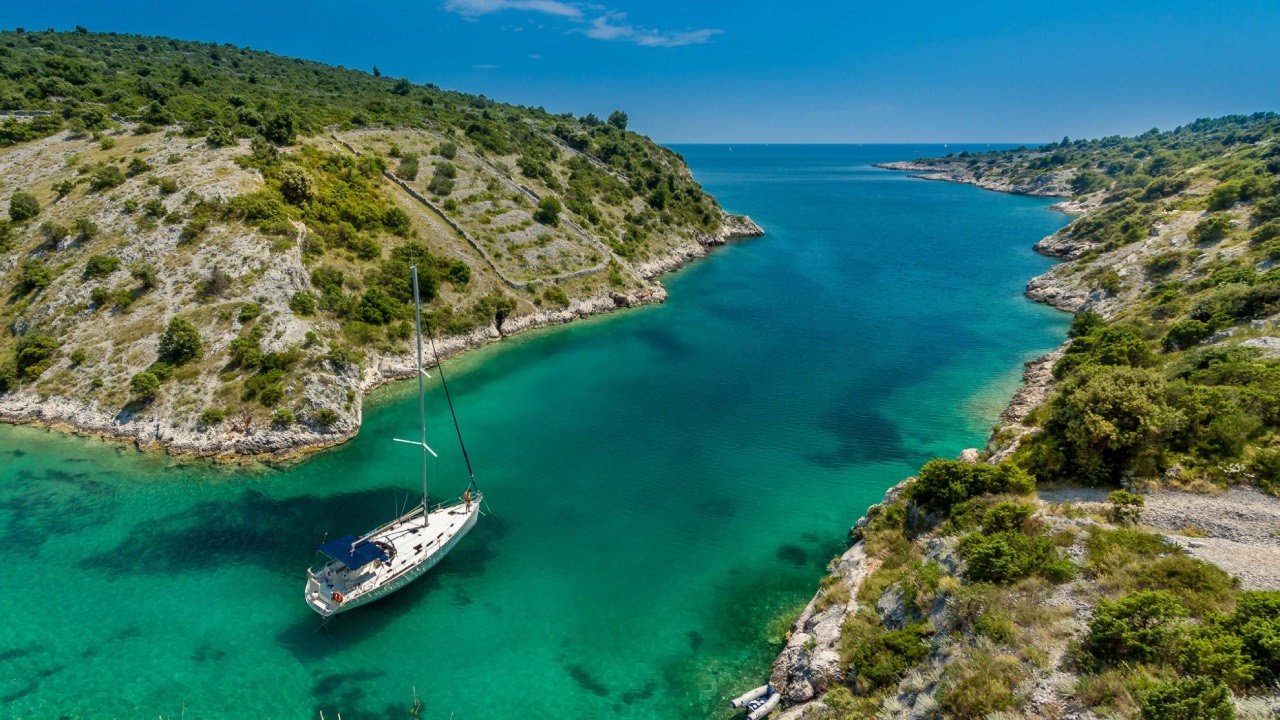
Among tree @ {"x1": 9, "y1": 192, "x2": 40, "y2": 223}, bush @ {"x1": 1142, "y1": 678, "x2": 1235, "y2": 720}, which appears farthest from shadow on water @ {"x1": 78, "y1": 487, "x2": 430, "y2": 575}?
tree @ {"x1": 9, "y1": 192, "x2": 40, "y2": 223}

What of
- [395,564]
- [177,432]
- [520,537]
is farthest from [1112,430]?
[177,432]

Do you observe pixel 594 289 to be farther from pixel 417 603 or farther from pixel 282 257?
pixel 417 603

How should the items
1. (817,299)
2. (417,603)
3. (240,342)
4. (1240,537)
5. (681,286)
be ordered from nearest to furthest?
(1240,537) < (417,603) < (240,342) < (817,299) < (681,286)

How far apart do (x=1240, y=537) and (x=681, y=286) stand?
233 feet

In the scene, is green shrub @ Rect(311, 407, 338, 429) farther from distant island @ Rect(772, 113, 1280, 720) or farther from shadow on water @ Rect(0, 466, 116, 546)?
distant island @ Rect(772, 113, 1280, 720)

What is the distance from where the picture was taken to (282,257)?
49.8 m

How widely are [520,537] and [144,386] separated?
3083 centimetres

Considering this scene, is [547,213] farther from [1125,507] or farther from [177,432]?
[1125,507]

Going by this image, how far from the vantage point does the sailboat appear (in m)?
25.4

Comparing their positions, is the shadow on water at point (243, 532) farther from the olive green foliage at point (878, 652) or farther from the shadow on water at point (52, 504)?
the olive green foliage at point (878, 652)

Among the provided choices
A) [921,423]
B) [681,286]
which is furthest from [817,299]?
[921,423]

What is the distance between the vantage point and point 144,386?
39312 mm

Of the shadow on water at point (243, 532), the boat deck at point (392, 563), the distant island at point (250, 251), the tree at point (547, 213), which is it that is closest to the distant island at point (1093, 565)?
the boat deck at point (392, 563)

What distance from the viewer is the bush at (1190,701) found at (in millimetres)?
12062
